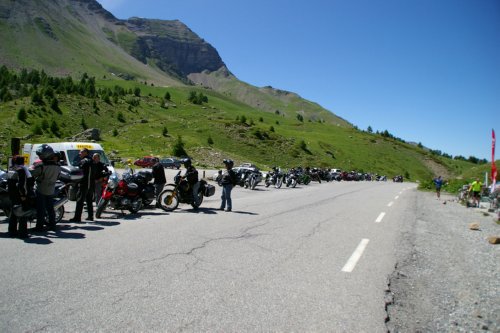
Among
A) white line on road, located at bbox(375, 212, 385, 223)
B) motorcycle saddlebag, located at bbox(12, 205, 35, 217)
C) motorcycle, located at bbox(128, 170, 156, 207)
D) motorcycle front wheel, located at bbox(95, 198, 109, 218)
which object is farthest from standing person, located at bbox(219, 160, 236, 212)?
motorcycle saddlebag, located at bbox(12, 205, 35, 217)

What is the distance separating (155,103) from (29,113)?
186 ft

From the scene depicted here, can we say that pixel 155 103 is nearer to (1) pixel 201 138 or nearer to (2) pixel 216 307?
(1) pixel 201 138

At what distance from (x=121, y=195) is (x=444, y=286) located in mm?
9010

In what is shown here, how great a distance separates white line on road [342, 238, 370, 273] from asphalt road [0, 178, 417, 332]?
0.07ft

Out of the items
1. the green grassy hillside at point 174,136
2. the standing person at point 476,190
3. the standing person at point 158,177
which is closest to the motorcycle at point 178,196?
the standing person at point 158,177

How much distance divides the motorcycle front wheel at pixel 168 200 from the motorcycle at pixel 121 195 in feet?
3.44

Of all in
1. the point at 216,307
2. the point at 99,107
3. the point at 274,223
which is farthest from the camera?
the point at 99,107

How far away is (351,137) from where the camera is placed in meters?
143

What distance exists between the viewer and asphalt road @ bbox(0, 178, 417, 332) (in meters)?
4.43

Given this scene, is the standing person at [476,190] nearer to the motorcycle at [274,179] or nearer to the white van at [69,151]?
the motorcycle at [274,179]

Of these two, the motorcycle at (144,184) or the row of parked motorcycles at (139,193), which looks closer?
the row of parked motorcycles at (139,193)

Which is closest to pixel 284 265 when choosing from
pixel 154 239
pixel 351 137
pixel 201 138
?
pixel 154 239

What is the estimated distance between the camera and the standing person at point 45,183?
8.98 meters

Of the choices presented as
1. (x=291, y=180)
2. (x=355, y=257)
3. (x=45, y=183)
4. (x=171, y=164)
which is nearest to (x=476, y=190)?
(x=291, y=180)
